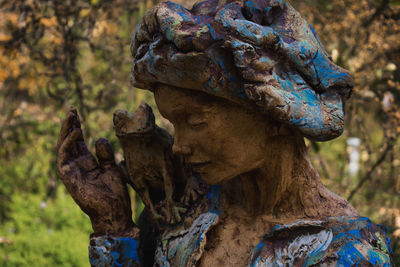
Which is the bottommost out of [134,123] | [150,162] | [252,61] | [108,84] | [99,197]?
[108,84]

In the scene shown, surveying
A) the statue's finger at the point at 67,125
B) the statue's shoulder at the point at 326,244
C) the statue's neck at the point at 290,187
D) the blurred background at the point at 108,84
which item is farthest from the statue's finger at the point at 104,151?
the blurred background at the point at 108,84

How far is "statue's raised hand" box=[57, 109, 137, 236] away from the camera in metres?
1.47

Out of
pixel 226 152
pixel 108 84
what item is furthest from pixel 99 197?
pixel 108 84

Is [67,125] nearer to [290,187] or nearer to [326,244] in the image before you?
[290,187]

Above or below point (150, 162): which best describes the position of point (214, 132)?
above

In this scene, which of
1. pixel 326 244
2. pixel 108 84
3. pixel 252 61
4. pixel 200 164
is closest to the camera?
pixel 252 61

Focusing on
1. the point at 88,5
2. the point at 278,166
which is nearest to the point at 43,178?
the point at 88,5

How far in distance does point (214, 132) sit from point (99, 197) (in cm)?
49

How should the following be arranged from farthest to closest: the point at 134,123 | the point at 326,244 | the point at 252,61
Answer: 1. the point at 134,123
2. the point at 326,244
3. the point at 252,61

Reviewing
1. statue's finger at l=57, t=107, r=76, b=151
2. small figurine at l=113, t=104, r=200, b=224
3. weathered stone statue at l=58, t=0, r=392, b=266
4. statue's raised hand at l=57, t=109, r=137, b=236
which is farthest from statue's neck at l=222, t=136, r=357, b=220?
statue's finger at l=57, t=107, r=76, b=151

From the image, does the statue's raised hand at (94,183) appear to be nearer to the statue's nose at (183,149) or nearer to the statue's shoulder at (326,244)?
the statue's nose at (183,149)

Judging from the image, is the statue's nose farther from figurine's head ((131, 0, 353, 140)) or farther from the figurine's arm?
the figurine's arm

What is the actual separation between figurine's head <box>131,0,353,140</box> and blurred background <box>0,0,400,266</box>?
196cm

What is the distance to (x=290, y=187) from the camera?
53.2 inches
